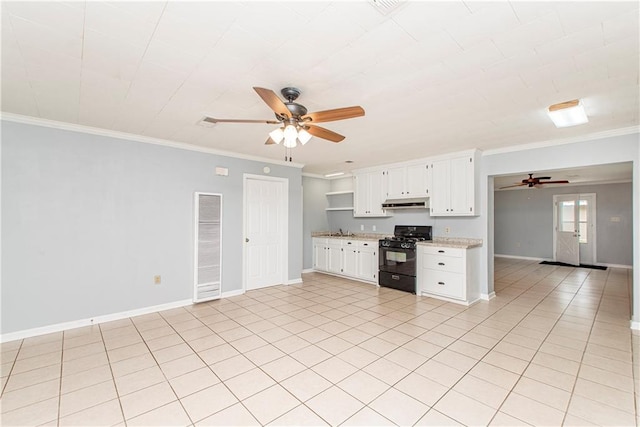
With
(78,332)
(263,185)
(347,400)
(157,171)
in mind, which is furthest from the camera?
(263,185)

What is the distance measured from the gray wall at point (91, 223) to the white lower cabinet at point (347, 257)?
259 cm

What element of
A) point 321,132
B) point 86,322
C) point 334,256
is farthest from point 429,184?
point 86,322

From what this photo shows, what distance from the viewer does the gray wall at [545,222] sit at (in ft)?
24.8

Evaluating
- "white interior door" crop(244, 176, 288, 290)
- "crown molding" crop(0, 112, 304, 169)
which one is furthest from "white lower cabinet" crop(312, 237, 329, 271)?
"crown molding" crop(0, 112, 304, 169)

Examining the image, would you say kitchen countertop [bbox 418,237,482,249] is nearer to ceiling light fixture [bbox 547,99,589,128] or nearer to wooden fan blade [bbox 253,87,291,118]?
ceiling light fixture [bbox 547,99,589,128]

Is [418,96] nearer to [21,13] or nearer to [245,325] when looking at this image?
[21,13]

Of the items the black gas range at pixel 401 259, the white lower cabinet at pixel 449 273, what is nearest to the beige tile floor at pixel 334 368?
the white lower cabinet at pixel 449 273

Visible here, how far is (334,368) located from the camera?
8.40 ft

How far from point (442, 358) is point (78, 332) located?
413 centimetres

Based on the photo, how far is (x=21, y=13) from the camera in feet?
5.30

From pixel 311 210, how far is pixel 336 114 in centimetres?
492

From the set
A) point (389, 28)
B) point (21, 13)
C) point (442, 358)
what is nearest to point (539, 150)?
point (442, 358)

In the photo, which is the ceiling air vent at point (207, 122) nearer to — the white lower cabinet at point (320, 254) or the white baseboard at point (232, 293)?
the white baseboard at point (232, 293)

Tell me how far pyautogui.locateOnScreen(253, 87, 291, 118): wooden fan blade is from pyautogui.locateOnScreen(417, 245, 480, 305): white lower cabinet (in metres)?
3.56
